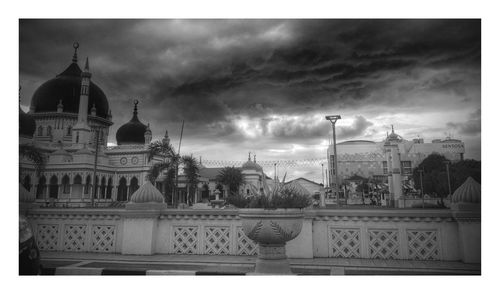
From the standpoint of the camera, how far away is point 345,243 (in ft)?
12.0

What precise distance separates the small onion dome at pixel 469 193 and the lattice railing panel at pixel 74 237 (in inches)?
163

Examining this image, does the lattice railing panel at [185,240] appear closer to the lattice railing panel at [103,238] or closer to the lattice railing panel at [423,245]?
the lattice railing panel at [103,238]

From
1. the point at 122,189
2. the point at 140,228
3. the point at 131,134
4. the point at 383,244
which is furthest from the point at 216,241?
the point at 131,134

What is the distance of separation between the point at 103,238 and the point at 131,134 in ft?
107

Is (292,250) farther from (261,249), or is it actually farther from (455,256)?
(455,256)

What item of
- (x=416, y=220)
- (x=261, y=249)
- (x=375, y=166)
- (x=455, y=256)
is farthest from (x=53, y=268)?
(x=375, y=166)

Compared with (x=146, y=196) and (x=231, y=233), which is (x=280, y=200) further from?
(x=146, y=196)

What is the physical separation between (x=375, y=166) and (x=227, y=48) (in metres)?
43.0

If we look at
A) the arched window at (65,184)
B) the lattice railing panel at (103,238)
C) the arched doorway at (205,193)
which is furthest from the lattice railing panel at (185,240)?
the arched doorway at (205,193)

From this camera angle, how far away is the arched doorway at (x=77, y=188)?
2330 centimetres

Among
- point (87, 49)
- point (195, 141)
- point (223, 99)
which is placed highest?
point (87, 49)

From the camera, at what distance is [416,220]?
3531 millimetres

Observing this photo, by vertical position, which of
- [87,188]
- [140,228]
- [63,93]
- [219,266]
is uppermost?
[63,93]

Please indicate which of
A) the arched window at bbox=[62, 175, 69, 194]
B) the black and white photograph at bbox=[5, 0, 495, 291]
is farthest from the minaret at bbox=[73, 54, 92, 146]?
the black and white photograph at bbox=[5, 0, 495, 291]
